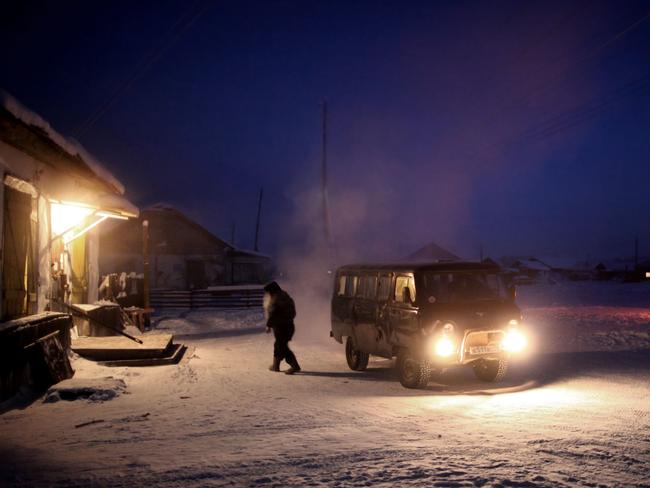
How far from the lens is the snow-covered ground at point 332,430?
496cm

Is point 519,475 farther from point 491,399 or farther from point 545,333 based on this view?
point 545,333

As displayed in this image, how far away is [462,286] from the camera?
1077 centimetres

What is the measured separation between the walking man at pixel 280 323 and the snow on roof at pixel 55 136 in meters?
4.54

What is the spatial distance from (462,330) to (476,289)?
115 cm

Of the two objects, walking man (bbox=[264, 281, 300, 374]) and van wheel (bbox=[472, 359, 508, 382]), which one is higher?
walking man (bbox=[264, 281, 300, 374])

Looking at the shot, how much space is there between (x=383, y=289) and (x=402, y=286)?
0.73 meters

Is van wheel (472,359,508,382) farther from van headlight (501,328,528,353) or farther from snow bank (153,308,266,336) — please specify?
snow bank (153,308,266,336)

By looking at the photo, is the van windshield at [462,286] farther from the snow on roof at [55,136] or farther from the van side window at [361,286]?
the snow on roof at [55,136]

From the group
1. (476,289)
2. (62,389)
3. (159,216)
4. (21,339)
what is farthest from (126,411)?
(159,216)

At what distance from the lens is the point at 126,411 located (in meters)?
7.71

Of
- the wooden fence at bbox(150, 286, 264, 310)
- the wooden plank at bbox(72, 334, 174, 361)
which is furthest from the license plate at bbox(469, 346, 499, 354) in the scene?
the wooden fence at bbox(150, 286, 264, 310)

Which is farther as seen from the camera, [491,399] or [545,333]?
[545,333]

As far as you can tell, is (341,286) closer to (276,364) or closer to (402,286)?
(276,364)

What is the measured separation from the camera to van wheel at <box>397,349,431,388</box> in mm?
10094
